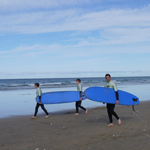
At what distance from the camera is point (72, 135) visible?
18.0 feet

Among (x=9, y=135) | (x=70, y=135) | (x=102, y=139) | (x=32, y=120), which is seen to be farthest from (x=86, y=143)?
(x=32, y=120)

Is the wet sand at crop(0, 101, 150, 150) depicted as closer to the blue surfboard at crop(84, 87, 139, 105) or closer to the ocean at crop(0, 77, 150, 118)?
the blue surfboard at crop(84, 87, 139, 105)

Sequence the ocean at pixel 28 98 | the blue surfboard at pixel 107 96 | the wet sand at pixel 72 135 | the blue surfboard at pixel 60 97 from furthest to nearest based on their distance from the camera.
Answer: the ocean at pixel 28 98 → the blue surfboard at pixel 60 97 → the blue surfboard at pixel 107 96 → the wet sand at pixel 72 135

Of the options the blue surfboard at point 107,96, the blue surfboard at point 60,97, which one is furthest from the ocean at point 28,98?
the blue surfboard at point 107,96

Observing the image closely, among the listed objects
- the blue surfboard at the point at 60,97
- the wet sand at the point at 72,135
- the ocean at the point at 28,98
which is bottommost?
the ocean at the point at 28,98

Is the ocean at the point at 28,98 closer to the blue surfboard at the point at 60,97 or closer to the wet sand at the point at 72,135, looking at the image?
the blue surfboard at the point at 60,97

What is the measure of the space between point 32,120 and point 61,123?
4.17 ft

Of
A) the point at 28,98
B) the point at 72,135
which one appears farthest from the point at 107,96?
the point at 28,98

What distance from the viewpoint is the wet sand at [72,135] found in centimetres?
454

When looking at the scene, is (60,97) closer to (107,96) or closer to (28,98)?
(107,96)

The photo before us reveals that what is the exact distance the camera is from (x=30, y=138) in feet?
17.4

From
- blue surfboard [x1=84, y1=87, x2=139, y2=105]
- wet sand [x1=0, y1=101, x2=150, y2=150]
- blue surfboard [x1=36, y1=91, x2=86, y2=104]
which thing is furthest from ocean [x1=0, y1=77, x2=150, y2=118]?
blue surfboard [x1=84, y1=87, x2=139, y2=105]

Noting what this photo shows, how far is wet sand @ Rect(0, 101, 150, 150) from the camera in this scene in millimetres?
4543

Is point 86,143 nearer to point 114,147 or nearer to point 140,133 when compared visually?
point 114,147
